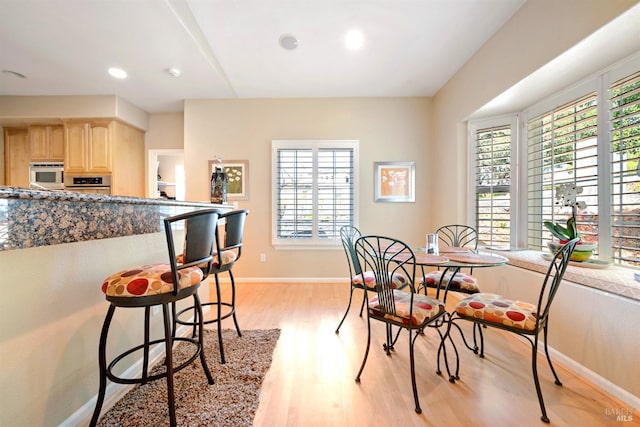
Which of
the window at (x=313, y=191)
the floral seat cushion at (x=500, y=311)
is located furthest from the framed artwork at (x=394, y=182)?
the floral seat cushion at (x=500, y=311)

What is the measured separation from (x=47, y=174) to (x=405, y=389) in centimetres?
509

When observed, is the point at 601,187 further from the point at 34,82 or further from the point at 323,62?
the point at 34,82

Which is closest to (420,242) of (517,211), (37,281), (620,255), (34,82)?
(517,211)

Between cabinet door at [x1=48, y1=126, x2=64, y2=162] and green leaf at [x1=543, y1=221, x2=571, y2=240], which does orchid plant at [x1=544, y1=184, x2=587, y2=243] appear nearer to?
green leaf at [x1=543, y1=221, x2=571, y2=240]

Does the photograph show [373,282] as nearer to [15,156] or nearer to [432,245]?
[432,245]

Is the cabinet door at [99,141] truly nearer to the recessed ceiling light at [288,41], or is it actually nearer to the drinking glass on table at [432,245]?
the recessed ceiling light at [288,41]

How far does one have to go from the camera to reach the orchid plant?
1.77 m

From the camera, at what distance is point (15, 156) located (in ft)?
11.8

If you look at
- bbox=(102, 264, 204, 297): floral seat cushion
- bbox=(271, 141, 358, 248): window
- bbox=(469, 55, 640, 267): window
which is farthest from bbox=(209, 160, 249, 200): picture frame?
bbox=(469, 55, 640, 267): window

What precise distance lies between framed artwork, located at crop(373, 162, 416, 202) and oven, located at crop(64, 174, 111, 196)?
3.90 metres

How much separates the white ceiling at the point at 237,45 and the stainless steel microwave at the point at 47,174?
37.3 inches

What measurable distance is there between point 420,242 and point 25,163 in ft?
19.5

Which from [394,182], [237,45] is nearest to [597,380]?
[394,182]

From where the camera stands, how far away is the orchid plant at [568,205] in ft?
5.80
